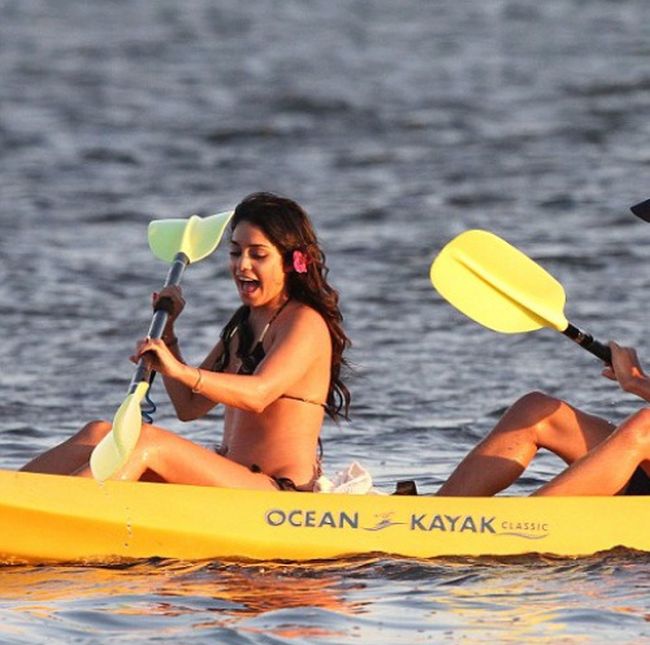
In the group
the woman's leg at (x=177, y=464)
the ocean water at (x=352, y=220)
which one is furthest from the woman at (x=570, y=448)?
the woman's leg at (x=177, y=464)

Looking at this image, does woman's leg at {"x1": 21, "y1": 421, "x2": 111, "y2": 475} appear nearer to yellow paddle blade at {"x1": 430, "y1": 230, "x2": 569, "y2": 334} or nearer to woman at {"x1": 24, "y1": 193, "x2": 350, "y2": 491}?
woman at {"x1": 24, "y1": 193, "x2": 350, "y2": 491}

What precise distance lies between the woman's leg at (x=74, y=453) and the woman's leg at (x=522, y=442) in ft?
3.46

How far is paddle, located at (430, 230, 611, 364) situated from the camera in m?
6.23

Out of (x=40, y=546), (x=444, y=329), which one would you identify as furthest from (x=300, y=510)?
(x=444, y=329)

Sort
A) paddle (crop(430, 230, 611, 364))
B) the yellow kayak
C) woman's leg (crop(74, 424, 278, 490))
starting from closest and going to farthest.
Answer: the yellow kayak
woman's leg (crop(74, 424, 278, 490))
paddle (crop(430, 230, 611, 364))

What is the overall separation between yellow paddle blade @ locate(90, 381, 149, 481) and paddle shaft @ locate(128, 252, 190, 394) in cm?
15

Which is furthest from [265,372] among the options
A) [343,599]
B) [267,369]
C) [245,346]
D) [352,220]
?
[352,220]

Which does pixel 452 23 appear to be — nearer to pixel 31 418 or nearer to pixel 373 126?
pixel 373 126

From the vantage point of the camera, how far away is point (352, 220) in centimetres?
1261

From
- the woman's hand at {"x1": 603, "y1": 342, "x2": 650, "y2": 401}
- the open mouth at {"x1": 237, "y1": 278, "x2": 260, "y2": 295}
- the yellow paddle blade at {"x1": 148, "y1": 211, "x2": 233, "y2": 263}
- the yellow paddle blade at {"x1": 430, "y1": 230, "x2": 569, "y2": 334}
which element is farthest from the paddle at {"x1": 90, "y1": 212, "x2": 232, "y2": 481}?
the woman's hand at {"x1": 603, "y1": 342, "x2": 650, "y2": 401}

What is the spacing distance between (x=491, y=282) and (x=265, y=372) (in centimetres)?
94

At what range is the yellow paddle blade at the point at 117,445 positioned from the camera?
5395 mm

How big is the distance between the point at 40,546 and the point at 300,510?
745 mm

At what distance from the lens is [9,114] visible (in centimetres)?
1683
